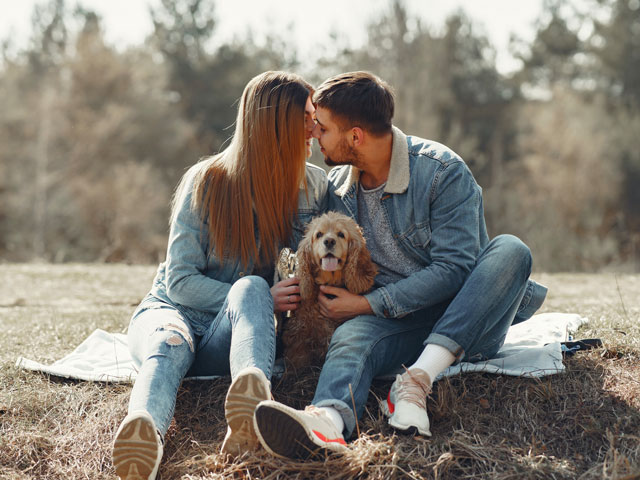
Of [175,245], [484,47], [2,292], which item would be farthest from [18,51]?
[175,245]

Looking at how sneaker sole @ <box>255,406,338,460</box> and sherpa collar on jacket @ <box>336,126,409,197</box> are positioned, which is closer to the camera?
sneaker sole @ <box>255,406,338,460</box>

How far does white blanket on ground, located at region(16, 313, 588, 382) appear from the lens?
3029 millimetres

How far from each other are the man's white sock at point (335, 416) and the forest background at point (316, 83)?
12078mm

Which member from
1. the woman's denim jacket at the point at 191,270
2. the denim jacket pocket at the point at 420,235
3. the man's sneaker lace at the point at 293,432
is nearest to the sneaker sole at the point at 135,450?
the man's sneaker lace at the point at 293,432

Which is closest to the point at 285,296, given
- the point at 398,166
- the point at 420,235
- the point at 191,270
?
the point at 191,270

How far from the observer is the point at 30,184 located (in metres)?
18.1

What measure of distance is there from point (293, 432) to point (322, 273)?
1230 millimetres

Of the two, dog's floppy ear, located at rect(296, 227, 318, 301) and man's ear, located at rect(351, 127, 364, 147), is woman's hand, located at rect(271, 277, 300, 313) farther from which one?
man's ear, located at rect(351, 127, 364, 147)

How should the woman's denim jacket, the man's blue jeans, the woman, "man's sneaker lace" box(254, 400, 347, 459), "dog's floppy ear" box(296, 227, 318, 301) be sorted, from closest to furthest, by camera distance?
"man's sneaker lace" box(254, 400, 347, 459), the man's blue jeans, the woman, the woman's denim jacket, "dog's floppy ear" box(296, 227, 318, 301)

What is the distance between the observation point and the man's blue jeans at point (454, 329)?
269 centimetres

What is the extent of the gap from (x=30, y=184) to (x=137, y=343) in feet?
56.0

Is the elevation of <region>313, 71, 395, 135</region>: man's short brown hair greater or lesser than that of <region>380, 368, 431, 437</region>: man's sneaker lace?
greater

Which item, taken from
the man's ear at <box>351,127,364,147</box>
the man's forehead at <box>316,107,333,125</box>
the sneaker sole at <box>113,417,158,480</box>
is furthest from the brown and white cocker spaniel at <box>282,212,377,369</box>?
the sneaker sole at <box>113,417,158,480</box>

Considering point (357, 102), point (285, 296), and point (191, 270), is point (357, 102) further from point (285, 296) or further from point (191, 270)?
point (191, 270)
